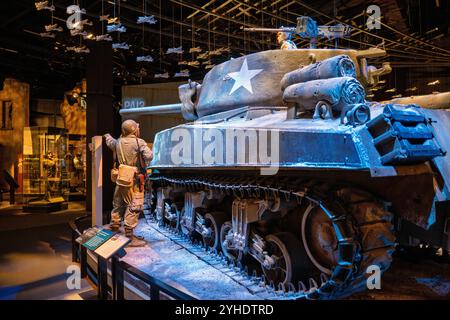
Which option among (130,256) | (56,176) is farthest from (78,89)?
(130,256)

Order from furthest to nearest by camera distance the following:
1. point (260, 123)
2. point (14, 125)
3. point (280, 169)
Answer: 1. point (14, 125)
2. point (260, 123)
3. point (280, 169)

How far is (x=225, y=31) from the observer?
14.7 m

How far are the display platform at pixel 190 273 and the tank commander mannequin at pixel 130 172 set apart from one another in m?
0.60

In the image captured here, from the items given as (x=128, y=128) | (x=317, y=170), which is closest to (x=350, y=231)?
(x=317, y=170)

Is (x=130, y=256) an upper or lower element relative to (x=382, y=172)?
lower

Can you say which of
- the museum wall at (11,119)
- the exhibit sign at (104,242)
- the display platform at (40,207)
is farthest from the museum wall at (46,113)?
the exhibit sign at (104,242)

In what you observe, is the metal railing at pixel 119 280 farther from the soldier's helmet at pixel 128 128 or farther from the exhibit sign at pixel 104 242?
the soldier's helmet at pixel 128 128

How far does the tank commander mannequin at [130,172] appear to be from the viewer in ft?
22.8

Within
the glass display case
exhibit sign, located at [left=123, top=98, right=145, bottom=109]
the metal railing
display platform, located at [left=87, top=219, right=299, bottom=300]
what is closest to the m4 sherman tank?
display platform, located at [left=87, top=219, right=299, bottom=300]

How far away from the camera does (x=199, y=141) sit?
5.54 meters

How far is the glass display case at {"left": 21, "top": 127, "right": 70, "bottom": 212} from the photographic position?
54.8ft
